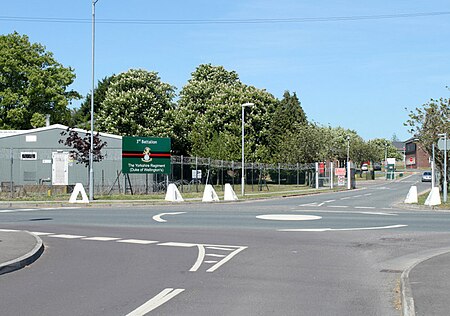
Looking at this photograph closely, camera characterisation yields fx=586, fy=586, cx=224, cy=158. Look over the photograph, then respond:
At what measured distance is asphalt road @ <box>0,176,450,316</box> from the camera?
306 inches

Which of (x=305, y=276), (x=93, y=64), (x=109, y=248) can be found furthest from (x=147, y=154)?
(x=305, y=276)

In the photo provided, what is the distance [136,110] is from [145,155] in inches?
895

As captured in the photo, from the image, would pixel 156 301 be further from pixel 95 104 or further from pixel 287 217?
pixel 95 104

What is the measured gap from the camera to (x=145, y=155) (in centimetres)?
3897

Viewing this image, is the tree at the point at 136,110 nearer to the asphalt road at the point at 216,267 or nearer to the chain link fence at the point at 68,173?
the chain link fence at the point at 68,173

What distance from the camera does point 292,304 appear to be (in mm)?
7816

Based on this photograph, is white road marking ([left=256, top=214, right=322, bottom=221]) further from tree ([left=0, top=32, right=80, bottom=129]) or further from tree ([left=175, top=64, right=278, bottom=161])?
tree ([left=0, top=32, right=80, bottom=129])

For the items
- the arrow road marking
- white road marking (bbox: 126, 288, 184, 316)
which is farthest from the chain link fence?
white road marking (bbox: 126, 288, 184, 316)

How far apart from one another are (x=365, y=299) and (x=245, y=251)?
504cm

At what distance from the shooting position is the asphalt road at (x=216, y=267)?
25.5 ft

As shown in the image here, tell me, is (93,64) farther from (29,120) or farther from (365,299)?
(29,120)

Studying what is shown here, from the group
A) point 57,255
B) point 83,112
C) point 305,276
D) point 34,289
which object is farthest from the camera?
point 83,112

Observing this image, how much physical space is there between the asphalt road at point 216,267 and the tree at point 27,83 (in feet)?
143

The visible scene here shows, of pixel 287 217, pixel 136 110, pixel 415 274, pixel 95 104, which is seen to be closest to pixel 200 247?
pixel 415 274
